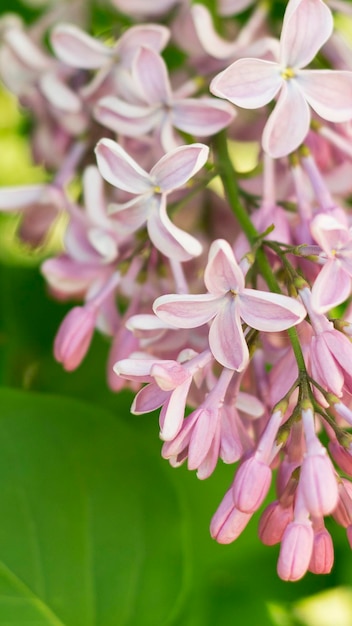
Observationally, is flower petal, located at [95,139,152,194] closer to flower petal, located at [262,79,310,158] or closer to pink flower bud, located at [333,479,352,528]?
flower petal, located at [262,79,310,158]

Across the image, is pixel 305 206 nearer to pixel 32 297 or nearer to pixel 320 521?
pixel 320 521

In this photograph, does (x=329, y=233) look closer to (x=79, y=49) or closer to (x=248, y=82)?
(x=248, y=82)

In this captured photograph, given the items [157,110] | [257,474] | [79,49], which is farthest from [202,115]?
[257,474]

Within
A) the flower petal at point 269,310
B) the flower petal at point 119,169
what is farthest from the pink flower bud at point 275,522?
the flower petal at point 119,169

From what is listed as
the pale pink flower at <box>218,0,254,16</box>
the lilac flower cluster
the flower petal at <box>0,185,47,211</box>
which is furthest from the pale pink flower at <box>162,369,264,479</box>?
the pale pink flower at <box>218,0,254,16</box>

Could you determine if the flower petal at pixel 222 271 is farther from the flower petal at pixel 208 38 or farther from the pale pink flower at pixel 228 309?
the flower petal at pixel 208 38
